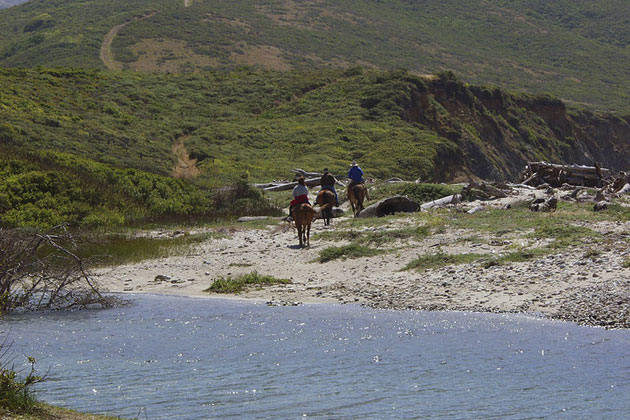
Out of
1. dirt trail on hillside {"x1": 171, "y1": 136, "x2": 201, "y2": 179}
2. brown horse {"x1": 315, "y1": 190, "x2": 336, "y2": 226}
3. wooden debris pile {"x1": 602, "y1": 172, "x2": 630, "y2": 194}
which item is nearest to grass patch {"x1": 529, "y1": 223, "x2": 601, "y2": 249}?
brown horse {"x1": 315, "y1": 190, "x2": 336, "y2": 226}

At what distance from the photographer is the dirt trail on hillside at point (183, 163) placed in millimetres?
47144

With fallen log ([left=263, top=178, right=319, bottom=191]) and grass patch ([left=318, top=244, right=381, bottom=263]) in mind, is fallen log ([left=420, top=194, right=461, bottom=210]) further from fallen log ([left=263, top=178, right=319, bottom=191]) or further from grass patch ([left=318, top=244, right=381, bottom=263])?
fallen log ([left=263, top=178, right=319, bottom=191])

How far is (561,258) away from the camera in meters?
16.7

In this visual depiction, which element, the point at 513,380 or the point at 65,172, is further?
the point at 65,172

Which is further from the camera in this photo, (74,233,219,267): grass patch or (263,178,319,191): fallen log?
(263,178,319,191): fallen log

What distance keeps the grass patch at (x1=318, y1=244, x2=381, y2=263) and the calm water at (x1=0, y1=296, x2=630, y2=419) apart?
5.05 m

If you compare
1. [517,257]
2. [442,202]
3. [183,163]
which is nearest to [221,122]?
[183,163]

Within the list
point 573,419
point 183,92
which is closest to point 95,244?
point 573,419

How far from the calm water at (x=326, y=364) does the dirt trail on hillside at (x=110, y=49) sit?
89.7m

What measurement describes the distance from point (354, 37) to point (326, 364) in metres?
139

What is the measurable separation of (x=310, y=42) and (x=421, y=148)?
81786 mm

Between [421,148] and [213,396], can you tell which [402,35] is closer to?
[421,148]

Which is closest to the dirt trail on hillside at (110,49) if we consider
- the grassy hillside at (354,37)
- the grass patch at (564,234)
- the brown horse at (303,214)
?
the grassy hillside at (354,37)

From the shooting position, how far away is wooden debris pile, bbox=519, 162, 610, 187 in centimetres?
3585
